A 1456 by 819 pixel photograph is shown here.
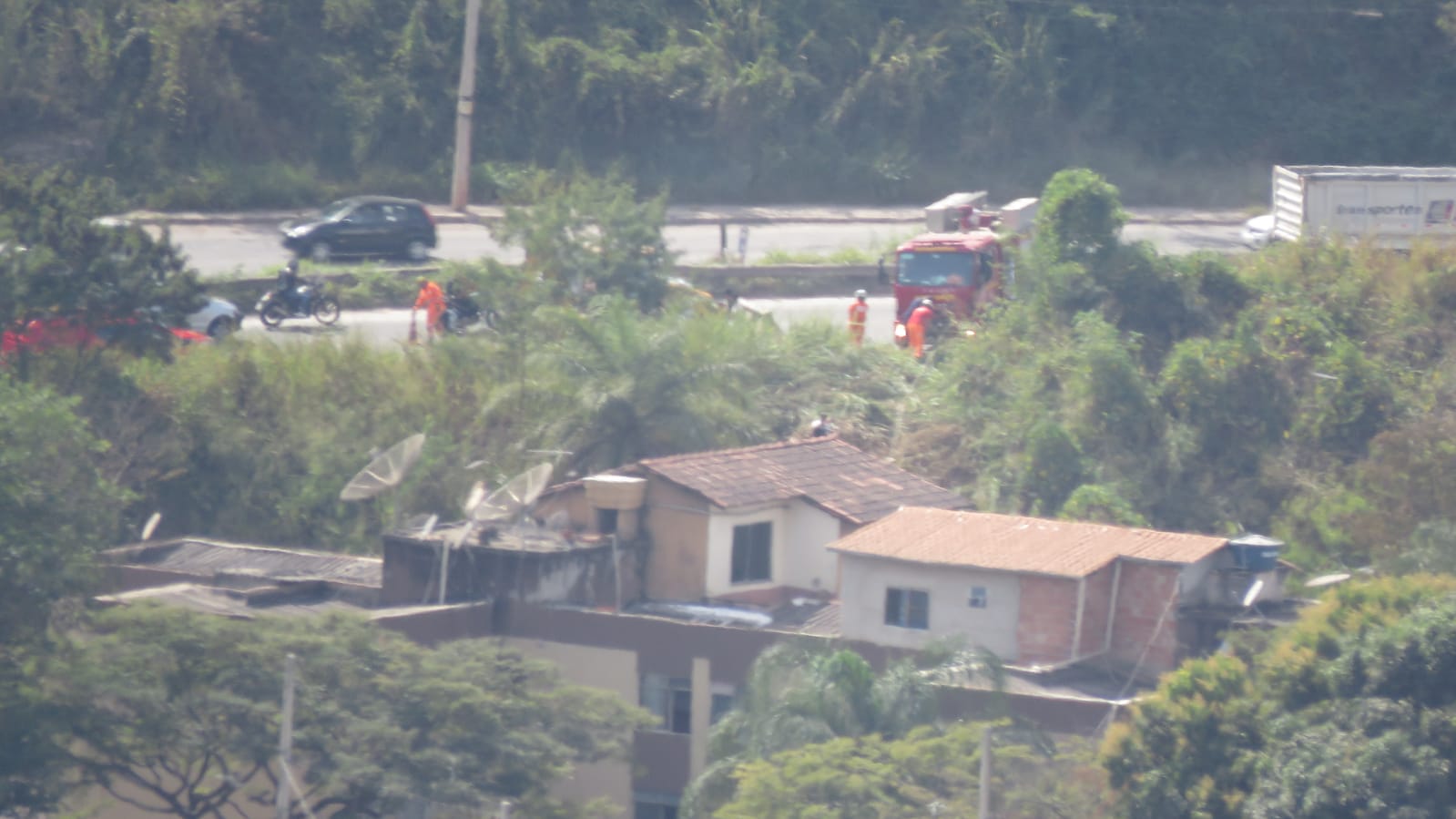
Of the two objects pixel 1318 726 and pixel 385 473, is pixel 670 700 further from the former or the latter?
pixel 1318 726

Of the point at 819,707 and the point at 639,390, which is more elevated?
the point at 639,390

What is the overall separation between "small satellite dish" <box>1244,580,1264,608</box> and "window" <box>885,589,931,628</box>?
3239mm

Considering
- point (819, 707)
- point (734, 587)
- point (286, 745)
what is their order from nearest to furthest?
point (286, 745) < point (819, 707) < point (734, 587)

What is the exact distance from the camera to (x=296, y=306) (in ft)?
97.1

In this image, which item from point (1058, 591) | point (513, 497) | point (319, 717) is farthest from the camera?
point (513, 497)

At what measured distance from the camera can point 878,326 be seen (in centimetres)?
3192

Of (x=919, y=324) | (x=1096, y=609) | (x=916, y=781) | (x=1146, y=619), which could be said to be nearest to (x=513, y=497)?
(x=1096, y=609)

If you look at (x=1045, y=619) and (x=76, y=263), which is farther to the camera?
(x=76, y=263)

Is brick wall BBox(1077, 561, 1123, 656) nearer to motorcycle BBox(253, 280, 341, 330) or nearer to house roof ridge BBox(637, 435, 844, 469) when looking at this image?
house roof ridge BBox(637, 435, 844, 469)

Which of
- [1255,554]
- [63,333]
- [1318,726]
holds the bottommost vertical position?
[1318,726]

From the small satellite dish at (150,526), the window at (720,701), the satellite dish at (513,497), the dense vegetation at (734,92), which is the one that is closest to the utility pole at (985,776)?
the window at (720,701)

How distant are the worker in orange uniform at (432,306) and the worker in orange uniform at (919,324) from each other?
7.23m

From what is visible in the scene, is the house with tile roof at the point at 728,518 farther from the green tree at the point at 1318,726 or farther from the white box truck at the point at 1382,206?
the white box truck at the point at 1382,206

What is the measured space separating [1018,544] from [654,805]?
15.6ft
